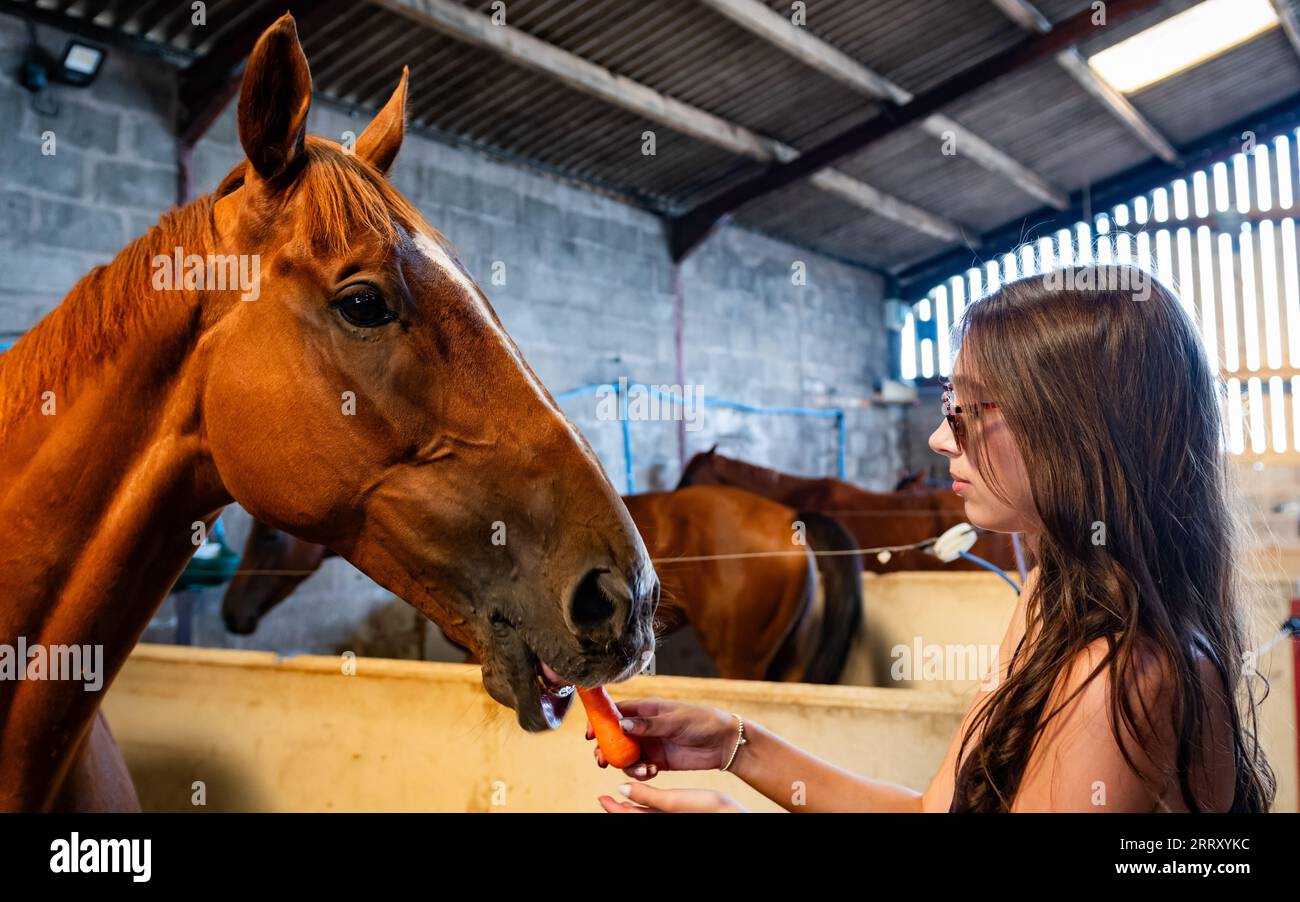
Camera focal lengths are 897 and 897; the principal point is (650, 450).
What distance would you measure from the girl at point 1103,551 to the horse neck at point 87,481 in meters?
0.61

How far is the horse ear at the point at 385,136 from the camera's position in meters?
1.15

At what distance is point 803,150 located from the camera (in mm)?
7676

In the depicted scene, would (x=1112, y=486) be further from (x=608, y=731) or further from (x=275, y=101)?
(x=275, y=101)

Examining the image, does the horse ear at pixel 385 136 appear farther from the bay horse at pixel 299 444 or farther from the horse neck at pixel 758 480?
the horse neck at pixel 758 480

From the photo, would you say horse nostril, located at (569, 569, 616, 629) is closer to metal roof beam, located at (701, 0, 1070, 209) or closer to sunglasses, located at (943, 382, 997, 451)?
sunglasses, located at (943, 382, 997, 451)

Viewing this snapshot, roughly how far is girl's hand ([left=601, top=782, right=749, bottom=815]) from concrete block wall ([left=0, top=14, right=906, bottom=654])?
5.14 feet

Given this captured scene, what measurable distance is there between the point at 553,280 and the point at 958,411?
229 inches

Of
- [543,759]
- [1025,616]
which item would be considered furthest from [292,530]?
[543,759]

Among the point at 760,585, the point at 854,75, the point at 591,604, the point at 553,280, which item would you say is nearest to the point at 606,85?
the point at 553,280

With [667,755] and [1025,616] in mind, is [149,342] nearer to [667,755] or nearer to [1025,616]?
[667,755]

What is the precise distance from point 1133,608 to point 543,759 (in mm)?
1393

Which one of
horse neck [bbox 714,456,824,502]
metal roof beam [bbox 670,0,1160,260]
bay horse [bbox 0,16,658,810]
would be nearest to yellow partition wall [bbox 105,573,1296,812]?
bay horse [bbox 0,16,658,810]

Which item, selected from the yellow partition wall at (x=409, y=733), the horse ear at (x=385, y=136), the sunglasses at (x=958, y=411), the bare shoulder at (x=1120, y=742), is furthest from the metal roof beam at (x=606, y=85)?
the bare shoulder at (x=1120, y=742)

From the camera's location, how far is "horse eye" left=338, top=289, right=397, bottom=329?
3.03 ft
